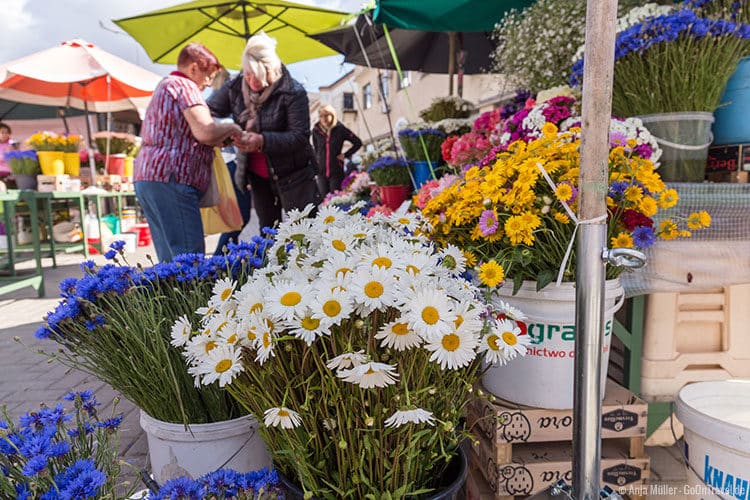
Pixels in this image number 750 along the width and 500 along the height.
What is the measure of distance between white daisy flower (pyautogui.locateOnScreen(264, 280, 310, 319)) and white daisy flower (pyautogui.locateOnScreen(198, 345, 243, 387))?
11 centimetres

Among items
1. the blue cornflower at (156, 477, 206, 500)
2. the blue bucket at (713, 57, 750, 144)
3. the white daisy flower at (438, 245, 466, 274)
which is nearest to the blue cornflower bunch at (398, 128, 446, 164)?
the blue bucket at (713, 57, 750, 144)

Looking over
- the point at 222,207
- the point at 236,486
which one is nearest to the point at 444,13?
the point at 222,207

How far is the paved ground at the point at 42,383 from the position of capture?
1.75 meters

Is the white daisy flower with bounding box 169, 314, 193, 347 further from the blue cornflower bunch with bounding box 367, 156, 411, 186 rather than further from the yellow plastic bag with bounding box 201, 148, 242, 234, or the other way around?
the blue cornflower bunch with bounding box 367, 156, 411, 186

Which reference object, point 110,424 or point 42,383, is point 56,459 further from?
point 42,383

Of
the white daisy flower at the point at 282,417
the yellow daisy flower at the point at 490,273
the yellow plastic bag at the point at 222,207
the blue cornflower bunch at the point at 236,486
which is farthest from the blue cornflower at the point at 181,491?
the yellow plastic bag at the point at 222,207

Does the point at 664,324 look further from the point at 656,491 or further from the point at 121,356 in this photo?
the point at 121,356

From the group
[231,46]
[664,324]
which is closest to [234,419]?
[664,324]

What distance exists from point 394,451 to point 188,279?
0.86 meters

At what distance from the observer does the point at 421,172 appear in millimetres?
3320

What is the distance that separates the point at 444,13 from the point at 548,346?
3.21 metres

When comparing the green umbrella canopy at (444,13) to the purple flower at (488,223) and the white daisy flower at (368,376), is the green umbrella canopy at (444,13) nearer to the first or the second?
the purple flower at (488,223)

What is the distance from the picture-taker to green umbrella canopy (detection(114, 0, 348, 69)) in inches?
225

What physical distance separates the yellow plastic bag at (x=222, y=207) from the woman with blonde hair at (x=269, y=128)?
0.18 m
